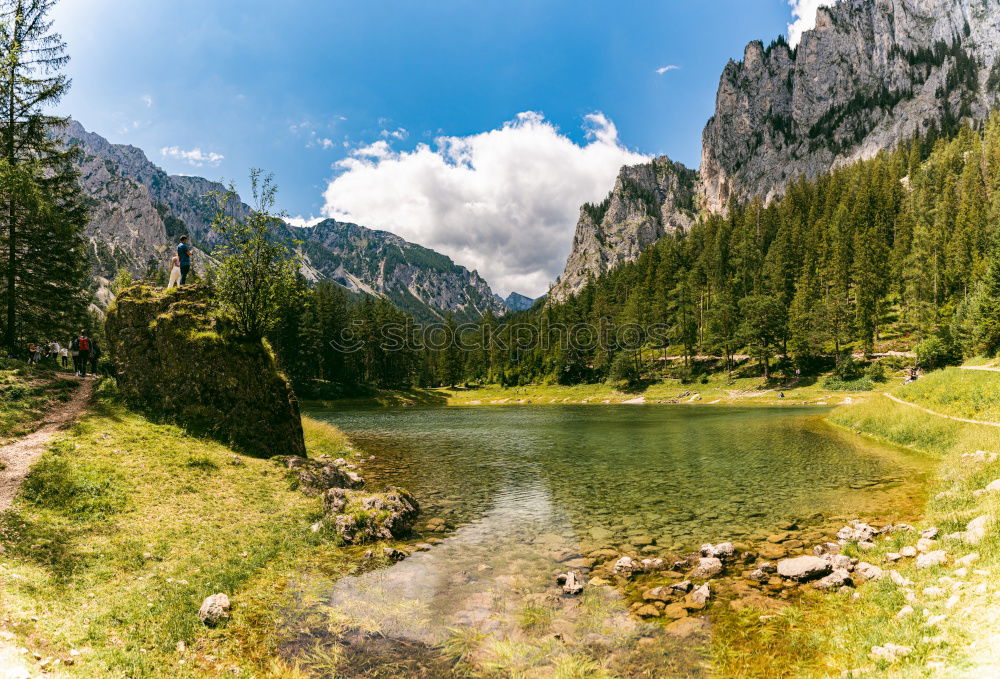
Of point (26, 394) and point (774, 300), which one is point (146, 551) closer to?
point (26, 394)

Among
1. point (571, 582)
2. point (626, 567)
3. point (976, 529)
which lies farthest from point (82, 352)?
point (976, 529)

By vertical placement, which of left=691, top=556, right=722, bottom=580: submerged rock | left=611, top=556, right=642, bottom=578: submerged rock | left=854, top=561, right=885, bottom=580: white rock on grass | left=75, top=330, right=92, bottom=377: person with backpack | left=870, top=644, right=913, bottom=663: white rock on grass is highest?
left=75, top=330, right=92, bottom=377: person with backpack

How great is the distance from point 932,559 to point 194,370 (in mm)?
31505

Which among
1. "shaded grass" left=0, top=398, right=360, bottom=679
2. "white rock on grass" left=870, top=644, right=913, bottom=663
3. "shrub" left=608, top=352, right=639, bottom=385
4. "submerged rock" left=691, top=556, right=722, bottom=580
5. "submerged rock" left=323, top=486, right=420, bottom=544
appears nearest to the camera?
"white rock on grass" left=870, top=644, right=913, bottom=663

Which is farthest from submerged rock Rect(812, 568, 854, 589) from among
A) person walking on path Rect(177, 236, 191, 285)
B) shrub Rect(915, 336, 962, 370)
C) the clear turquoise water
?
shrub Rect(915, 336, 962, 370)

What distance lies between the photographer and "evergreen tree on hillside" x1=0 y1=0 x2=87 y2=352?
28.7 metres

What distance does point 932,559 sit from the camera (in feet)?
37.1

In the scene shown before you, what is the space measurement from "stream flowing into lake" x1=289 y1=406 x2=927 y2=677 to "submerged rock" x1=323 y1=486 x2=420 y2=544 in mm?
1415

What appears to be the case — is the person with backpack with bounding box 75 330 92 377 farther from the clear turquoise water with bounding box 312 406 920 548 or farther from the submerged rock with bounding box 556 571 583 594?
the submerged rock with bounding box 556 571 583 594

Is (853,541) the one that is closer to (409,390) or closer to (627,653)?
(627,653)

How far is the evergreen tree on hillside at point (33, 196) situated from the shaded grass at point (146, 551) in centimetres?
1903

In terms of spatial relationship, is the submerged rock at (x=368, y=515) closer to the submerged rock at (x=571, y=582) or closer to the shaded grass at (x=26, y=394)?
the submerged rock at (x=571, y=582)

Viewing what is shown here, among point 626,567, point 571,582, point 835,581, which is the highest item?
point 835,581

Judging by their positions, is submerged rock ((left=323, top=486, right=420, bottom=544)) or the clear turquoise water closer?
submerged rock ((left=323, top=486, right=420, bottom=544))
